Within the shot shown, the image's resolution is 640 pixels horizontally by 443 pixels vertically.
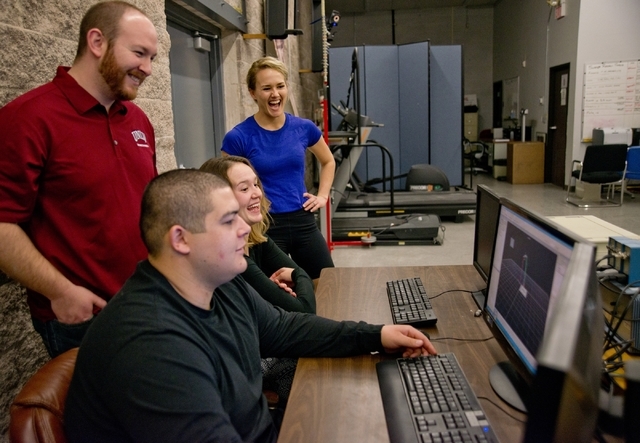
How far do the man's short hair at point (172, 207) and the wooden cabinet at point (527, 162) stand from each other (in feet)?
28.7

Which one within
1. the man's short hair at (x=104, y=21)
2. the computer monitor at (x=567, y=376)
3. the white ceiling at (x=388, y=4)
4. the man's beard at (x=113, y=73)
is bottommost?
the computer monitor at (x=567, y=376)

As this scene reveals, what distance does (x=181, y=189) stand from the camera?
1079 millimetres

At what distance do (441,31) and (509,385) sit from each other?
11.8 m

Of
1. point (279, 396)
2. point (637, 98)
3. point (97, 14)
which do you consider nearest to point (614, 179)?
point (637, 98)

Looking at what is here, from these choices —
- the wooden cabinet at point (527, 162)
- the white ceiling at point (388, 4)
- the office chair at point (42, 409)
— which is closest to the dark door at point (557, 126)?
the wooden cabinet at point (527, 162)

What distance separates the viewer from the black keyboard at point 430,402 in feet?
3.33

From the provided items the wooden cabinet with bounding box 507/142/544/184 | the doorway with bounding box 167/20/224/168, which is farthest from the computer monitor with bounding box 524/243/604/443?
the wooden cabinet with bounding box 507/142/544/184

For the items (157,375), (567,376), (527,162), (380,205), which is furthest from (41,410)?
(527,162)

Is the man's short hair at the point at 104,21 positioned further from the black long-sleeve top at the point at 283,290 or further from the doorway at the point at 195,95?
the doorway at the point at 195,95

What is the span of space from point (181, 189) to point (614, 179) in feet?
22.4

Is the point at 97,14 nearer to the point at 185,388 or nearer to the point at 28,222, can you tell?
the point at 28,222

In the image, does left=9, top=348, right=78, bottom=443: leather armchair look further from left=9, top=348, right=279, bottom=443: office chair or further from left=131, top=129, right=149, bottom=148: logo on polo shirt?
left=131, top=129, right=149, bottom=148: logo on polo shirt

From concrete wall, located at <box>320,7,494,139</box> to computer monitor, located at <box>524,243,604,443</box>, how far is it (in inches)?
468

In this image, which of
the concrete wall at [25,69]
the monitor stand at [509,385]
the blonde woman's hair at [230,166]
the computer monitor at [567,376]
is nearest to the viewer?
the computer monitor at [567,376]
